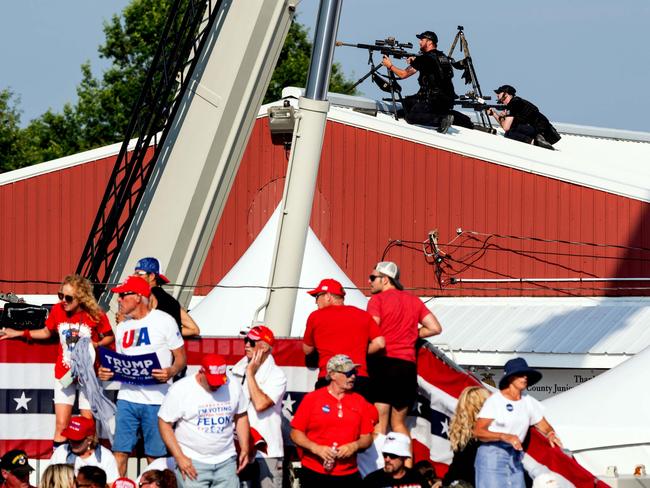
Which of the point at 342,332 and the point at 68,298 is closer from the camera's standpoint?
the point at 342,332

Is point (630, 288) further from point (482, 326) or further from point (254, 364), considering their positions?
point (254, 364)

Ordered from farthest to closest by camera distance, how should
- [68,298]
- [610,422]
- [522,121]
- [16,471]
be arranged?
[522,121] < [610,422] < [68,298] < [16,471]

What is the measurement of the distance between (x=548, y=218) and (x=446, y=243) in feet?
6.03

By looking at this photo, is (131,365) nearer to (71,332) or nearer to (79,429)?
(79,429)

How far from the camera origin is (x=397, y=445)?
10.1 meters

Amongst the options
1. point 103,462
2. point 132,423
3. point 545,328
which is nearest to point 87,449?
point 103,462

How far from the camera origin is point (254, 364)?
34.6 ft

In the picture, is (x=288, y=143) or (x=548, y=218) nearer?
(x=548, y=218)

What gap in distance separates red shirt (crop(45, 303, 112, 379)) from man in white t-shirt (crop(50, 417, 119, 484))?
2.10 feet

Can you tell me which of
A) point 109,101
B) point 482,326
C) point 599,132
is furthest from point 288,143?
point 109,101

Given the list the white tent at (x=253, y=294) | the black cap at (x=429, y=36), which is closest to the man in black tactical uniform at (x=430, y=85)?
the black cap at (x=429, y=36)

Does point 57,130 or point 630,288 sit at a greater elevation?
point 57,130

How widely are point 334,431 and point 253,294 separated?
19.2 ft

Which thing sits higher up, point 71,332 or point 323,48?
point 323,48
